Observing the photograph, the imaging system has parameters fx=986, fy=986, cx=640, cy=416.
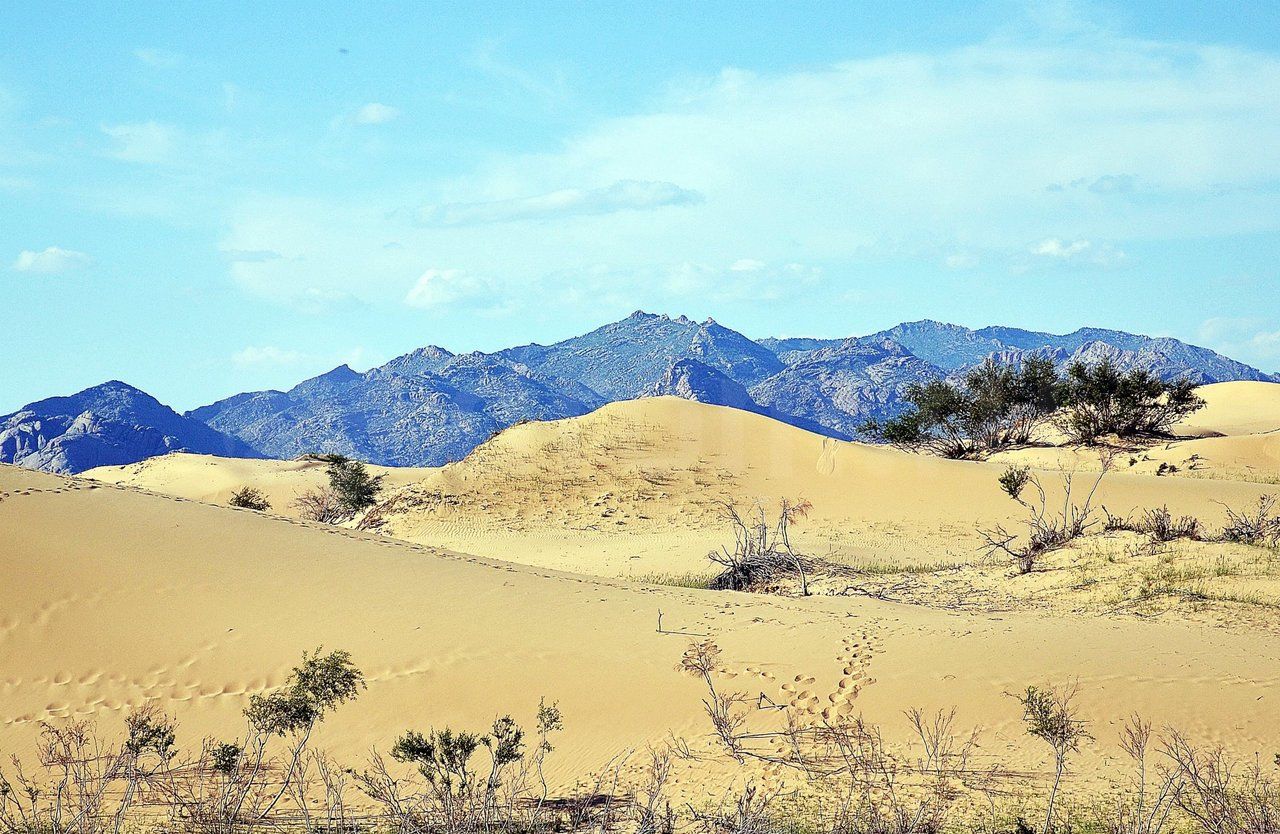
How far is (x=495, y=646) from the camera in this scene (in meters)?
10.2

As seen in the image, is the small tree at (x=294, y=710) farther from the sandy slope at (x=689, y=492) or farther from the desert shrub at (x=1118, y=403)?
the desert shrub at (x=1118, y=403)

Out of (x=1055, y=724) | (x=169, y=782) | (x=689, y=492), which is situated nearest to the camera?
(x=1055, y=724)

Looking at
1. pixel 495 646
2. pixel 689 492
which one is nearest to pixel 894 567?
pixel 689 492

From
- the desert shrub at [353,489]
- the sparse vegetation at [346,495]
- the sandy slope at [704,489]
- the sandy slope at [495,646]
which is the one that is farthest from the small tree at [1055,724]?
the desert shrub at [353,489]

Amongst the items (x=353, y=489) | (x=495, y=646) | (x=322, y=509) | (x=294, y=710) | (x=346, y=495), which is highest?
(x=353, y=489)

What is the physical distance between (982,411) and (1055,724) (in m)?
36.2

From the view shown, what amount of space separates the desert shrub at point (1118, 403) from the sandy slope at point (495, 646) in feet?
97.2

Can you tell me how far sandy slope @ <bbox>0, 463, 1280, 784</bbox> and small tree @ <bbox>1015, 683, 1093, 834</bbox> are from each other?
185mm

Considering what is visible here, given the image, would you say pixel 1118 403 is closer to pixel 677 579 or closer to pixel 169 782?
pixel 677 579

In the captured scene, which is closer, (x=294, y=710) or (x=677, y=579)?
(x=294, y=710)

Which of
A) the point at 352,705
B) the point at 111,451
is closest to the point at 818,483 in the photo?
the point at 352,705

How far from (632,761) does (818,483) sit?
69.2 feet

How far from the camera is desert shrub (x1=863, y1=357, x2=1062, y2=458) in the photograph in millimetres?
40156

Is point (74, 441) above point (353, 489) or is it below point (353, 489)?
above
